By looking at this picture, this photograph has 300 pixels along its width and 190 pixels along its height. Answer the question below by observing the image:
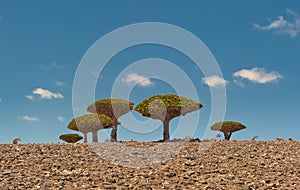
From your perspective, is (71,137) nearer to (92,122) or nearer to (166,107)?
(92,122)

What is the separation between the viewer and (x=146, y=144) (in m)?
16.9

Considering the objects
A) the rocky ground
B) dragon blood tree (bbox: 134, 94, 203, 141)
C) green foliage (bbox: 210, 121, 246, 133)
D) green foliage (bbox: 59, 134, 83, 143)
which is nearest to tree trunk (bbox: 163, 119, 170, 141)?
dragon blood tree (bbox: 134, 94, 203, 141)

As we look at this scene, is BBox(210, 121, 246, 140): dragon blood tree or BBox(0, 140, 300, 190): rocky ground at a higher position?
BBox(210, 121, 246, 140): dragon blood tree

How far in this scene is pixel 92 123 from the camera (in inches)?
1057

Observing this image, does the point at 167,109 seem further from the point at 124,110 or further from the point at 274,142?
the point at 274,142

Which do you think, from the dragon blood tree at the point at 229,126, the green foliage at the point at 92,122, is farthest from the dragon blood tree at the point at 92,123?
the dragon blood tree at the point at 229,126

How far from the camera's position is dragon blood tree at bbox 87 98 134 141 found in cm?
2853

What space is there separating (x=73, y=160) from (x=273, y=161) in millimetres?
7298

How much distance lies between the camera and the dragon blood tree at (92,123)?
27.0m

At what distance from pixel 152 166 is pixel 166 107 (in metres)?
11.4

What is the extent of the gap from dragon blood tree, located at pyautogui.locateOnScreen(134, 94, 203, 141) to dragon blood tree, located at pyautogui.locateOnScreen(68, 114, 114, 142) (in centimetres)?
360

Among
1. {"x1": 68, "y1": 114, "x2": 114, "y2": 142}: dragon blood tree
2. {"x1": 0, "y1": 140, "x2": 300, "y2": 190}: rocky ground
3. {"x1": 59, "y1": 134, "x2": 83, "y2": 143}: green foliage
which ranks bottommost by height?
{"x1": 0, "y1": 140, "x2": 300, "y2": 190}: rocky ground

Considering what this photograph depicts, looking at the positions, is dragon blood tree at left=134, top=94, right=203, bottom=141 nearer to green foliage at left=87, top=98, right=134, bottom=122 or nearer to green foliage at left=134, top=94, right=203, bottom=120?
green foliage at left=134, top=94, right=203, bottom=120

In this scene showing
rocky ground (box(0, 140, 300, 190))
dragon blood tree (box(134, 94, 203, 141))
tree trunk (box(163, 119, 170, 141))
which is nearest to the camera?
rocky ground (box(0, 140, 300, 190))
